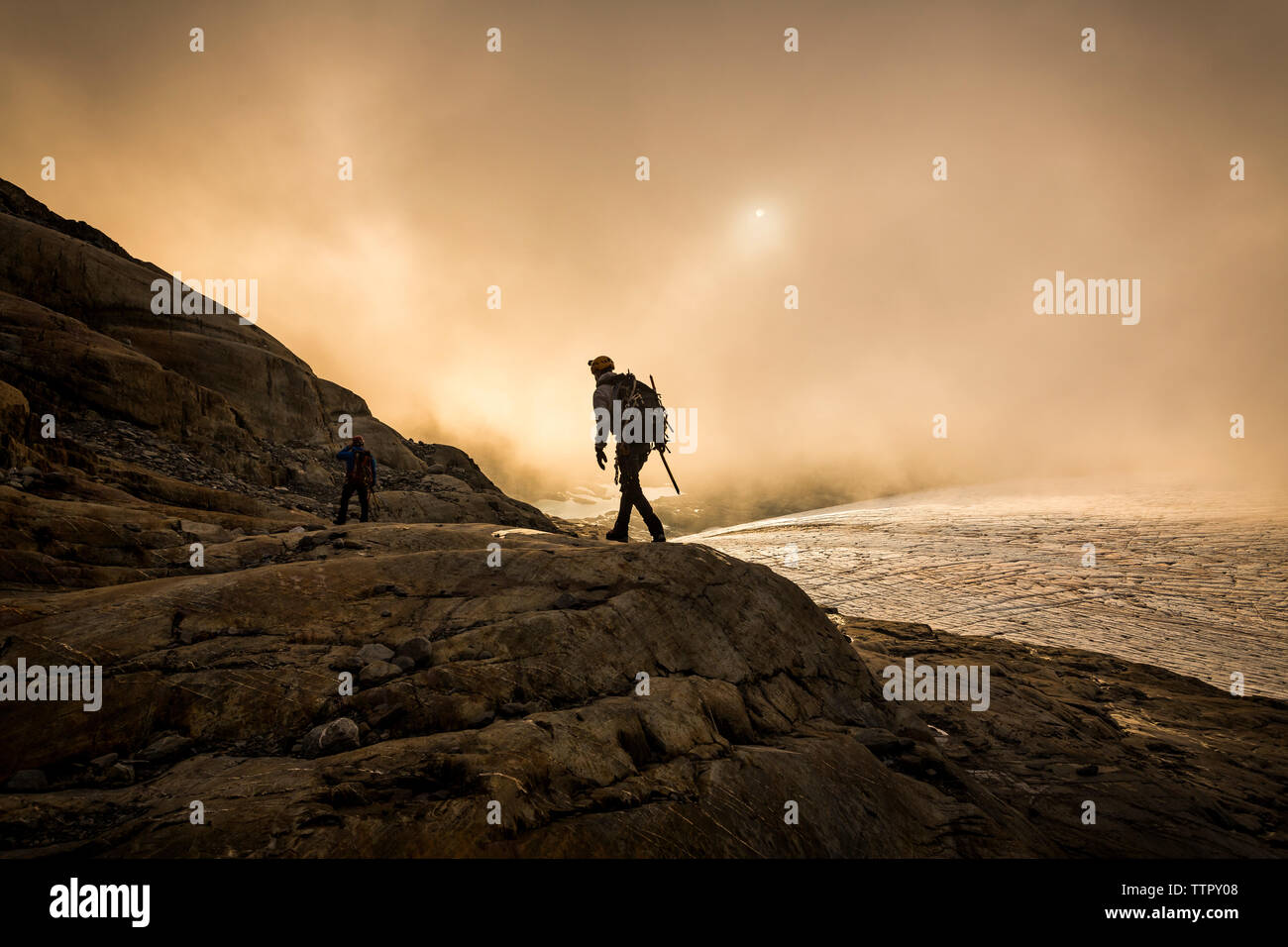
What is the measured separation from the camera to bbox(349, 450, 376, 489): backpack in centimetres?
1488

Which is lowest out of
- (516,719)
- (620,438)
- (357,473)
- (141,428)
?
(516,719)

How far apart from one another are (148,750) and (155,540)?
6.55m

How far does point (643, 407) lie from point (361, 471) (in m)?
9.31

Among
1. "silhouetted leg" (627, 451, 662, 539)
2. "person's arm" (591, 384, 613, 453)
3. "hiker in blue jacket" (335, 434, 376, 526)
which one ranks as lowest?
"silhouetted leg" (627, 451, 662, 539)

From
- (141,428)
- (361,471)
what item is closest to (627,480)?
(361,471)

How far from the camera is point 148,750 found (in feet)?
14.4

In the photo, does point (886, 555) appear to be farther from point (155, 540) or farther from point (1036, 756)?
point (155, 540)

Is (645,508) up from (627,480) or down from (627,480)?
down

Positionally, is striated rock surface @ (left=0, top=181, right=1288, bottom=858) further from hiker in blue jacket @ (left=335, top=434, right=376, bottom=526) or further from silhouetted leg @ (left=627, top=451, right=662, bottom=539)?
hiker in blue jacket @ (left=335, top=434, right=376, bottom=526)

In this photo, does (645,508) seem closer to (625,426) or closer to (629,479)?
(629,479)

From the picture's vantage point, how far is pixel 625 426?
10.7 meters

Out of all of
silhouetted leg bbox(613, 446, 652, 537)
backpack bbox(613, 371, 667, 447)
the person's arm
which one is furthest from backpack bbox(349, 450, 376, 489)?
backpack bbox(613, 371, 667, 447)

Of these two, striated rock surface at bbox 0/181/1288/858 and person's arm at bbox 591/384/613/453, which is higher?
person's arm at bbox 591/384/613/453

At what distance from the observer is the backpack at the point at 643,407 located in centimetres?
1071
